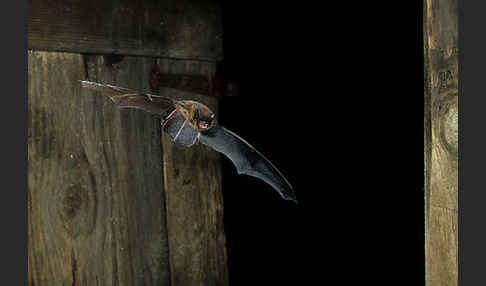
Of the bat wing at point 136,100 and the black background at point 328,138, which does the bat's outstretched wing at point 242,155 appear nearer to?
the bat wing at point 136,100

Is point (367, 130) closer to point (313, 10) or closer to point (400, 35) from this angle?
point (400, 35)

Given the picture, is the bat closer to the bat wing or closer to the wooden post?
the bat wing

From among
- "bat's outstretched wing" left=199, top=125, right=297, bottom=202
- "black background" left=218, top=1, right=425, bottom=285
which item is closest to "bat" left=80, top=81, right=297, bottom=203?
"bat's outstretched wing" left=199, top=125, right=297, bottom=202

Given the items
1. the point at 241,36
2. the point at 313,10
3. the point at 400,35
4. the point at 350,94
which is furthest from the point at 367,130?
the point at 241,36

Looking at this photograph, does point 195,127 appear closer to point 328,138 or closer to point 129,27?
point 129,27

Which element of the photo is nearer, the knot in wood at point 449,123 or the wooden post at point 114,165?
the knot in wood at point 449,123

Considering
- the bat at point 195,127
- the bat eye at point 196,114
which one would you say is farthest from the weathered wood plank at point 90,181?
the bat eye at point 196,114
